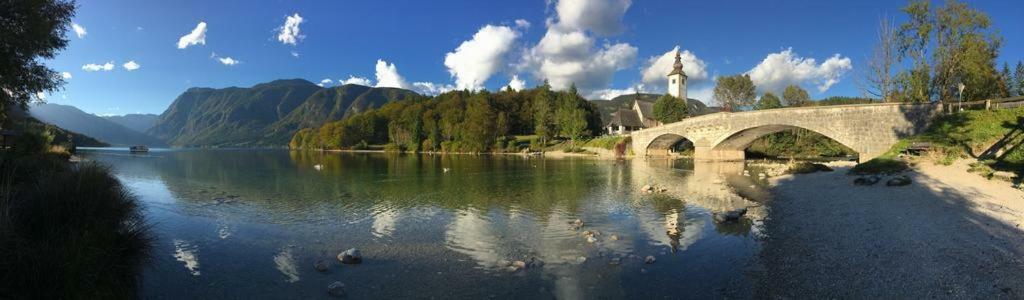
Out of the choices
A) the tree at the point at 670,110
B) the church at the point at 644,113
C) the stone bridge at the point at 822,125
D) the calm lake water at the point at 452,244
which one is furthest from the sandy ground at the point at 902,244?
the church at the point at 644,113

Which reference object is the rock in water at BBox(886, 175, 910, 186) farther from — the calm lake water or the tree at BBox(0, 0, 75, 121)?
the tree at BBox(0, 0, 75, 121)

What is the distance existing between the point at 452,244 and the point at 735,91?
95.2m

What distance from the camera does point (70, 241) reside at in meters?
7.19

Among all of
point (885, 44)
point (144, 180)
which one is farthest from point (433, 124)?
point (885, 44)

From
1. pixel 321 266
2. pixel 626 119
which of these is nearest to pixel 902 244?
pixel 321 266

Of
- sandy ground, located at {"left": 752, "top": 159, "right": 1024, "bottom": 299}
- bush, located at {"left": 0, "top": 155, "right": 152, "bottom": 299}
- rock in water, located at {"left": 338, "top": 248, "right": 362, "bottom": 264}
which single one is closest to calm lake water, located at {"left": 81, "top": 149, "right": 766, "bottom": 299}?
rock in water, located at {"left": 338, "top": 248, "right": 362, "bottom": 264}

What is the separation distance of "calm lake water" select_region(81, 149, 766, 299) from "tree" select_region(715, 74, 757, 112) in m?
76.9

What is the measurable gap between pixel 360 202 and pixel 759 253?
17791 mm

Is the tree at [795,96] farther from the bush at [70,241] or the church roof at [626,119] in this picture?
the bush at [70,241]

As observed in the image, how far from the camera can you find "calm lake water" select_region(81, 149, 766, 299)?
9.21 meters

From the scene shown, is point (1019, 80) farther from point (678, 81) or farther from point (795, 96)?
point (678, 81)

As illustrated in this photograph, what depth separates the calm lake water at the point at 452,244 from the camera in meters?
9.21

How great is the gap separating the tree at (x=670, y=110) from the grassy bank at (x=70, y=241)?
3777 inches

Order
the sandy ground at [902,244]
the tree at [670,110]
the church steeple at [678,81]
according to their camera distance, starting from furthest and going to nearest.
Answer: the church steeple at [678,81], the tree at [670,110], the sandy ground at [902,244]
